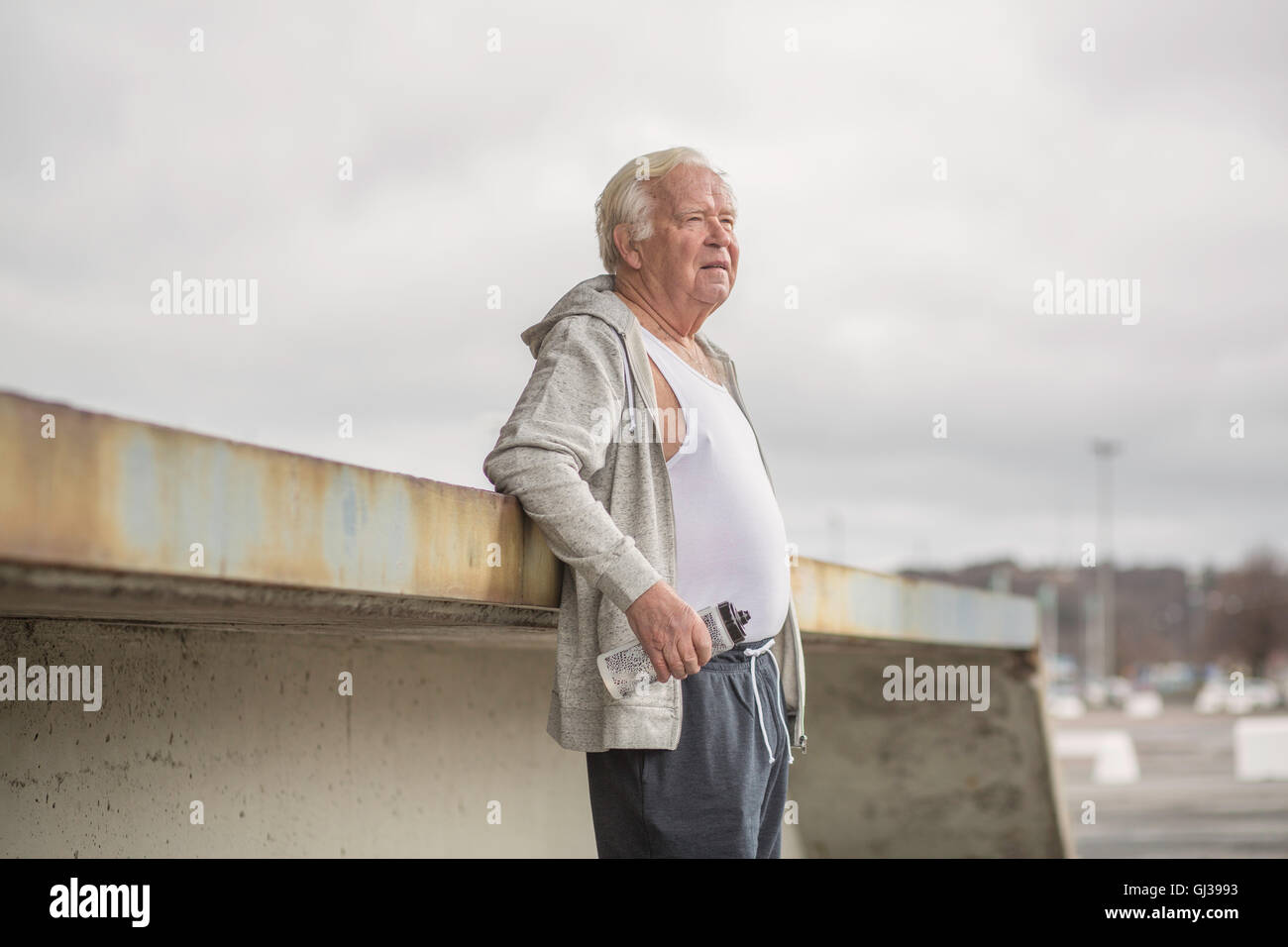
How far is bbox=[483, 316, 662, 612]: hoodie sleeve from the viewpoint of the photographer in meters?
2.55

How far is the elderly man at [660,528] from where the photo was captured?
2596mm

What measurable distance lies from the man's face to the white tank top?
132mm

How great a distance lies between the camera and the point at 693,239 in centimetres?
293

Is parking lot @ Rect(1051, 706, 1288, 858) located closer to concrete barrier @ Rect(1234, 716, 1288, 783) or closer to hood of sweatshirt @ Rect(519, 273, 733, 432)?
concrete barrier @ Rect(1234, 716, 1288, 783)

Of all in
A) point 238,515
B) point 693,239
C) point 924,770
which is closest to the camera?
point 238,515

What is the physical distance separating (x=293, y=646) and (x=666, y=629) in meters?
1.39

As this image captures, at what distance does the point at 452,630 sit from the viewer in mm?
3424

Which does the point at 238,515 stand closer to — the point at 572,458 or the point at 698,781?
the point at 572,458

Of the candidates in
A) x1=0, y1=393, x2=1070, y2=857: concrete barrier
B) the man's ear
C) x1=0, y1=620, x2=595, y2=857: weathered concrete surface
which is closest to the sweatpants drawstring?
x1=0, y1=393, x2=1070, y2=857: concrete barrier

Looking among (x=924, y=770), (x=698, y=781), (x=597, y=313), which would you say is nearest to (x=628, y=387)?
(x=597, y=313)

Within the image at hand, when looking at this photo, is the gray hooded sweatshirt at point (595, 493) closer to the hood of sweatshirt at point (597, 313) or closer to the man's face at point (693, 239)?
the hood of sweatshirt at point (597, 313)

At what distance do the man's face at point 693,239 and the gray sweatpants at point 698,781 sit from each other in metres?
0.72
